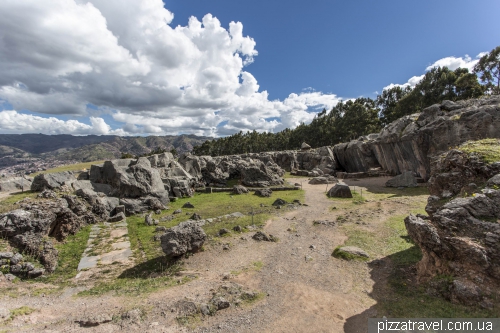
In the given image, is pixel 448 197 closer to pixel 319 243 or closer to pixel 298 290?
pixel 319 243

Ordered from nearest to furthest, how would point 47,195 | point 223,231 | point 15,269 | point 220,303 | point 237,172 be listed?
point 220,303 → point 15,269 → point 223,231 → point 47,195 → point 237,172

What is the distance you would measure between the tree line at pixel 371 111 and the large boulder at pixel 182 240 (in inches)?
2667

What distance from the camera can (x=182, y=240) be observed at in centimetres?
1419

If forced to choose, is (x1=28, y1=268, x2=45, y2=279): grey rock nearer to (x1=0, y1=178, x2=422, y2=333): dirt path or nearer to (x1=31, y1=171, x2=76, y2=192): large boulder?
(x1=0, y1=178, x2=422, y2=333): dirt path

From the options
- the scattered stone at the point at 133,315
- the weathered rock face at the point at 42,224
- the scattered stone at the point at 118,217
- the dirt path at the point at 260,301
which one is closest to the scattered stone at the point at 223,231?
the dirt path at the point at 260,301

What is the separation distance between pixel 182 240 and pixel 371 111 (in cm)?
7747

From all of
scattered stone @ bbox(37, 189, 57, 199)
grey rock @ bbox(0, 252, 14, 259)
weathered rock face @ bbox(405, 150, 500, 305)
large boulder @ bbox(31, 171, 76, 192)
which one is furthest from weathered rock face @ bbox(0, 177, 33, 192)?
weathered rock face @ bbox(405, 150, 500, 305)

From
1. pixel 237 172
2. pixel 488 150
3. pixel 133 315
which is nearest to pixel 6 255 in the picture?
pixel 133 315

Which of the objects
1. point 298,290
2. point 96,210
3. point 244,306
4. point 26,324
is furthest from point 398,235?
point 96,210

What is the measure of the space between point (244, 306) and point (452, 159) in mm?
14806

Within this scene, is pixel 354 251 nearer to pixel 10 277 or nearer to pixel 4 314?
pixel 4 314

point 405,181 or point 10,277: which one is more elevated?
point 405,181

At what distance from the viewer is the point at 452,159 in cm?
1433

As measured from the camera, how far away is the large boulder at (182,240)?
13680mm
